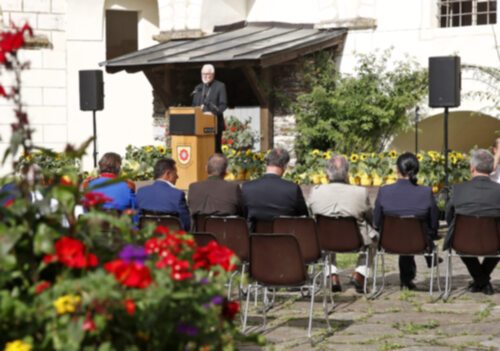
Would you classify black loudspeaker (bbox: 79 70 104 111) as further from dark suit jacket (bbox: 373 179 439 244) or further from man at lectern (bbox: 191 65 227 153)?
dark suit jacket (bbox: 373 179 439 244)

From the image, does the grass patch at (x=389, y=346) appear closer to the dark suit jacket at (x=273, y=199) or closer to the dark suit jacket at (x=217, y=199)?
the dark suit jacket at (x=273, y=199)

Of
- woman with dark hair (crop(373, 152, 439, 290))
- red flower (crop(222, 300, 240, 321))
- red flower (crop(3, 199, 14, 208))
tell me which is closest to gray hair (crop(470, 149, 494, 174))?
woman with dark hair (crop(373, 152, 439, 290))

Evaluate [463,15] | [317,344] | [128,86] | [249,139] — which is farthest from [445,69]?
[128,86]

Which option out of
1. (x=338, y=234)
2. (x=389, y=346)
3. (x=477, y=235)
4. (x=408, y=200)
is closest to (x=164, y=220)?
(x=338, y=234)

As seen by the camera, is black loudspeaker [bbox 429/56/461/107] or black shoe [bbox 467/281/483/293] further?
black loudspeaker [bbox 429/56/461/107]

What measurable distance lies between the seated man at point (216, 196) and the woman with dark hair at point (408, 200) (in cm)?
112

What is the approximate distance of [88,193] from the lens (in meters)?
3.39

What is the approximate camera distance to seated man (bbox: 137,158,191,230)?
24.5 feet

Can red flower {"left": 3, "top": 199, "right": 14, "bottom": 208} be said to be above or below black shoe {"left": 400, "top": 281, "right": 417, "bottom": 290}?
above

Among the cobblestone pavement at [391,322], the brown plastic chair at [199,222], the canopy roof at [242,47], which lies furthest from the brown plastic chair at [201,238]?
the canopy roof at [242,47]

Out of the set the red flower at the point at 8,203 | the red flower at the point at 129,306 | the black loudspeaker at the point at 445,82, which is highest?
the black loudspeaker at the point at 445,82

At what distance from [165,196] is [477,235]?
7.50 feet

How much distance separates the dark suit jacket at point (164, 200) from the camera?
293 inches

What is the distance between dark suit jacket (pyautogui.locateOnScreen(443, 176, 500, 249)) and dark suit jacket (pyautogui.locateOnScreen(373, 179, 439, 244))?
0.15m
